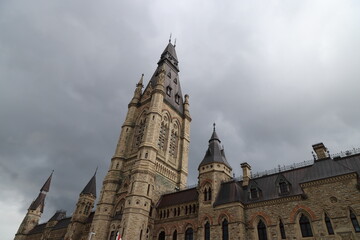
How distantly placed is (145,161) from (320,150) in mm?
22930

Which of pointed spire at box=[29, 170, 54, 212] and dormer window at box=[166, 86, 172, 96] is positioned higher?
dormer window at box=[166, 86, 172, 96]

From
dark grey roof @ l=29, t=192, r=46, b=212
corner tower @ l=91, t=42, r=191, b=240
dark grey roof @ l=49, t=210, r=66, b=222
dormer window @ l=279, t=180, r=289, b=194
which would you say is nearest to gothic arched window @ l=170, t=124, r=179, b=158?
corner tower @ l=91, t=42, r=191, b=240

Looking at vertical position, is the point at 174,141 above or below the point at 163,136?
above

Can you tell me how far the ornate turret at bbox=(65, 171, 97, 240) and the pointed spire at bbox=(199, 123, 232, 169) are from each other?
27.4m

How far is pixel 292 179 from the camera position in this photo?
1018 inches

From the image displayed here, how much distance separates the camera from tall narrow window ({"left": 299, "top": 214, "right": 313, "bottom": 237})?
21.4m

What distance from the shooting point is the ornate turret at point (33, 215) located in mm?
64275

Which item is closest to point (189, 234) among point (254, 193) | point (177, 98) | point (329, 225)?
point (254, 193)

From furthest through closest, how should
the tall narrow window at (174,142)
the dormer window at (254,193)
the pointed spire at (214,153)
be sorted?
the tall narrow window at (174,142) < the pointed spire at (214,153) < the dormer window at (254,193)

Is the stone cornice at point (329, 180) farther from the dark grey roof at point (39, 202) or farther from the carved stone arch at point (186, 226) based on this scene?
the dark grey roof at point (39, 202)

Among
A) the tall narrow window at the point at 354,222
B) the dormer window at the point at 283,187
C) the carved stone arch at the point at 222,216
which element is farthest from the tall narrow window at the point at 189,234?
the tall narrow window at the point at 354,222

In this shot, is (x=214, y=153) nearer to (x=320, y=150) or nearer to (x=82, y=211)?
(x=320, y=150)

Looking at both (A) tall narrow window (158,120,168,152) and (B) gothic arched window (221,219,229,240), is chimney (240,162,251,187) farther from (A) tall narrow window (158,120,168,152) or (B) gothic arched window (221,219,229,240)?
(A) tall narrow window (158,120,168,152)

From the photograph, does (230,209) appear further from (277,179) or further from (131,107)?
(131,107)
